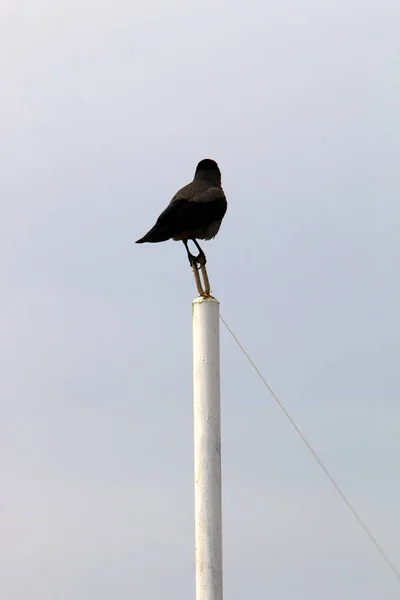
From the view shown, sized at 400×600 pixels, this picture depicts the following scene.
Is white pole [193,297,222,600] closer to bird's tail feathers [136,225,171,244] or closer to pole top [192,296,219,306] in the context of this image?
pole top [192,296,219,306]

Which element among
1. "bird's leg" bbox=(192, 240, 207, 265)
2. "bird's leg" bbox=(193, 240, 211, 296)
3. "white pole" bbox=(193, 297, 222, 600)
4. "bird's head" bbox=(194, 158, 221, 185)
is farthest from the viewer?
"bird's head" bbox=(194, 158, 221, 185)

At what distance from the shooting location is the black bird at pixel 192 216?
41.4ft

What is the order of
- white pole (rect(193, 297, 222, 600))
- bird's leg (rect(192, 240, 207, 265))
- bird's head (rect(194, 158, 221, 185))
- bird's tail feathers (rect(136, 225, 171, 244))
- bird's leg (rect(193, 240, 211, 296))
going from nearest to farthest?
white pole (rect(193, 297, 222, 600))
bird's leg (rect(193, 240, 211, 296))
bird's leg (rect(192, 240, 207, 265))
bird's tail feathers (rect(136, 225, 171, 244))
bird's head (rect(194, 158, 221, 185))

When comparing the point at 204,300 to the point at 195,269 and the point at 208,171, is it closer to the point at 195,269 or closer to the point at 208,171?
the point at 195,269

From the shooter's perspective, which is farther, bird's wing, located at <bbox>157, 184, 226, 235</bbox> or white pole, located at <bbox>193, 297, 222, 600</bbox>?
bird's wing, located at <bbox>157, 184, 226, 235</bbox>

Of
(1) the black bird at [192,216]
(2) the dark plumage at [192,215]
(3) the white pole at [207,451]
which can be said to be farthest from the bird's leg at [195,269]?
(3) the white pole at [207,451]

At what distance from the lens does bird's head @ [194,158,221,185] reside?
13.5 metres

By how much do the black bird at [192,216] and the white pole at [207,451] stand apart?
1818mm

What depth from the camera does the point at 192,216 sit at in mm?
12656

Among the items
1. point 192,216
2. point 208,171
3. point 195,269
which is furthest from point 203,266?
point 208,171

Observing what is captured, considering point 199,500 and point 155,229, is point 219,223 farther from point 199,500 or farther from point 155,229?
point 199,500

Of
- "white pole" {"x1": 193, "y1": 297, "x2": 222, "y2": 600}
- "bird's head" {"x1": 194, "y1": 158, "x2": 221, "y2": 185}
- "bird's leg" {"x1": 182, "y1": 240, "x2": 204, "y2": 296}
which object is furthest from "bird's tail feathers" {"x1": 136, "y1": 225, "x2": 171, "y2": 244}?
"white pole" {"x1": 193, "y1": 297, "x2": 222, "y2": 600}

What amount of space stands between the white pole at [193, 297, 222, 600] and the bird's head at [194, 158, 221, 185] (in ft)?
10.5

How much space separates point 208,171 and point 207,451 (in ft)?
14.6
